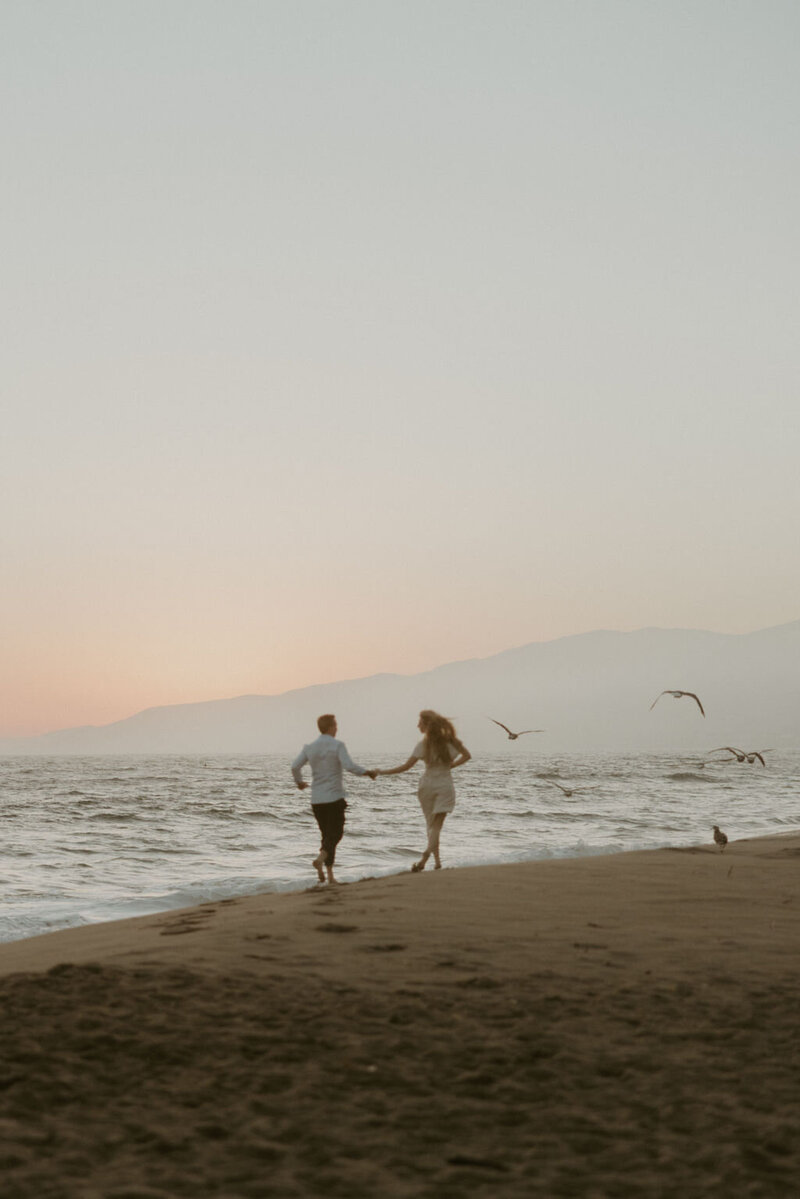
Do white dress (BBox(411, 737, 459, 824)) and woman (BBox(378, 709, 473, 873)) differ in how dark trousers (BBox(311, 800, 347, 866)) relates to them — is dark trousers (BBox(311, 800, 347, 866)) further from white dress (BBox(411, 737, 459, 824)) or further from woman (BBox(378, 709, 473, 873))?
white dress (BBox(411, 737, 459, 824))

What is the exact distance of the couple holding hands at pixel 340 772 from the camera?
1218 centimetres

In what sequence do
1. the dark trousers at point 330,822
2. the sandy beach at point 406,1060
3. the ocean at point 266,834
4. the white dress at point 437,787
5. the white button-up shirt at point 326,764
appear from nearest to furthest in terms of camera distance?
the sandy beach at point 406,1060
the white button-up shirt at point 326,764
the dark trousers at point 330,822
the white dress at point 437,787
the ocean at point 266,834

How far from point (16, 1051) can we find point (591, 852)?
15517 mm

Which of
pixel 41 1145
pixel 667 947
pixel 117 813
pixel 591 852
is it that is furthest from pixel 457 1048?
pixel 117 813

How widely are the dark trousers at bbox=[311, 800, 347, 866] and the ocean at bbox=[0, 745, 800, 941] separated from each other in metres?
2.74

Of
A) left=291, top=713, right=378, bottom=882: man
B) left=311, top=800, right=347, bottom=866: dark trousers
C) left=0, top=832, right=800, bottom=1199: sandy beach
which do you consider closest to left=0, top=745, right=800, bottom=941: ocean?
left=311, top=800, right=347, bottom=866: dark trousers

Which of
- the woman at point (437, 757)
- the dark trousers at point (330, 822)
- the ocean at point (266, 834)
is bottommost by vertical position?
the ocean at point (266, 834)

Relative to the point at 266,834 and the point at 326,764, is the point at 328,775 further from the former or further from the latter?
the point at 266,834

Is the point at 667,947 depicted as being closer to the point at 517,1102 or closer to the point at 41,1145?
the point at 517,1102

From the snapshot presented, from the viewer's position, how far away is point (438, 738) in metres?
12.9

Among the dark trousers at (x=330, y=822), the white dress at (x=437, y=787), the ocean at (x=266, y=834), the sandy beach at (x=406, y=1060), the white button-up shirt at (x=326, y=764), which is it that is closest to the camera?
the sandy beach at (x=406, y=1060)

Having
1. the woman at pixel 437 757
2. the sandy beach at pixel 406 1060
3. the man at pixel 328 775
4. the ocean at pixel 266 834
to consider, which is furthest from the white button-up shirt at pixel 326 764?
the sandy beach at pixel 406 1060

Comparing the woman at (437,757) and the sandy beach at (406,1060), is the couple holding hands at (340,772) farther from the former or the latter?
the sandy beach at (406,1060)

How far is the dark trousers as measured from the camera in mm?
12312
